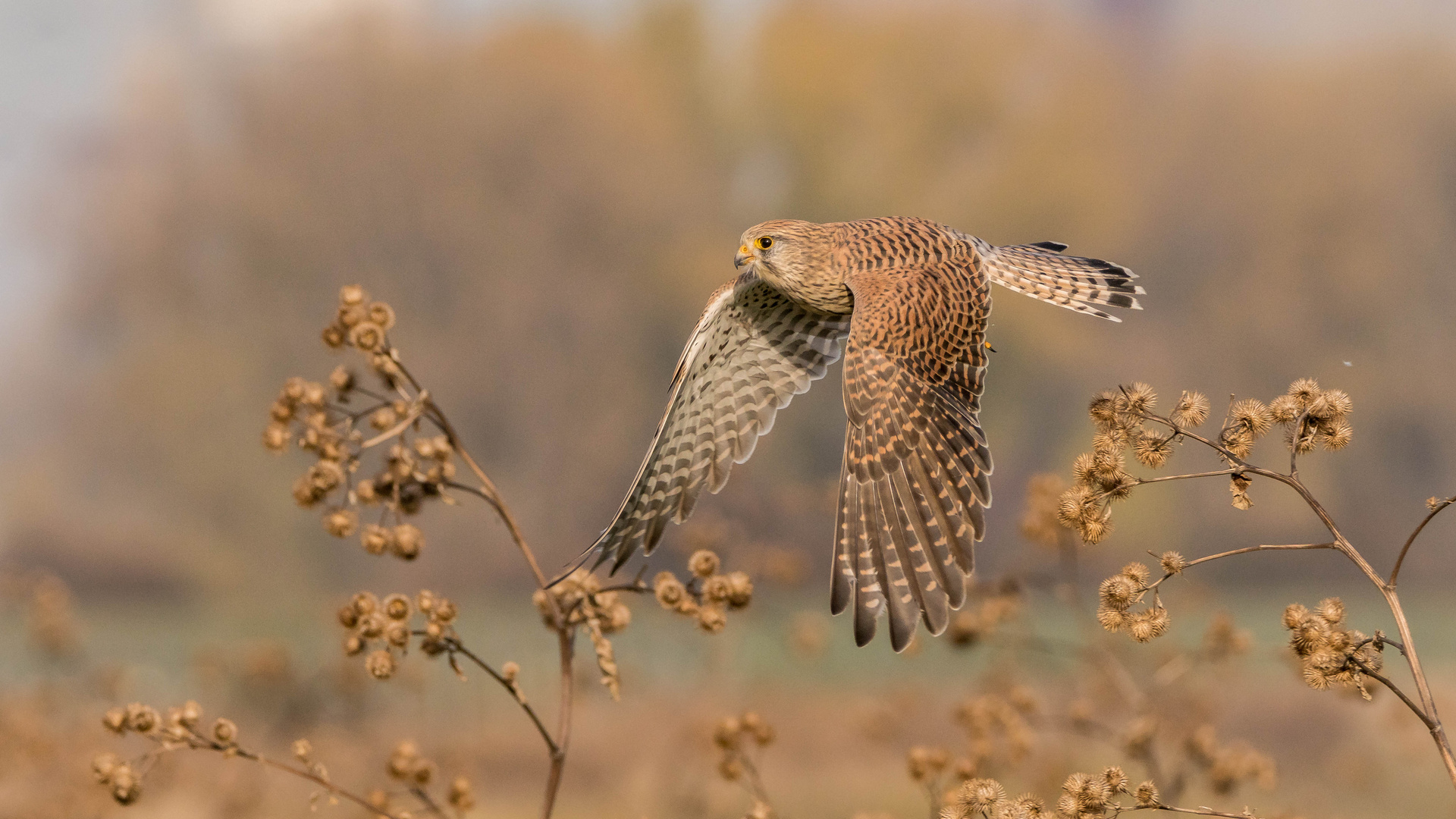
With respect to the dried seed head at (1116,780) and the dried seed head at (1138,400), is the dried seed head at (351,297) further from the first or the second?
the dried seed head at (1116,780)

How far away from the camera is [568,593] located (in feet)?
9.11

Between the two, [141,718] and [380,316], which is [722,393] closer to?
[380,316]

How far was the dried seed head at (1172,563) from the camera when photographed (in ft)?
6.57

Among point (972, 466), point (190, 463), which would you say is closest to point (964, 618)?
point (972, 466)

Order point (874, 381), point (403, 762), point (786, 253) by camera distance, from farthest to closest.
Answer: point (786, 253), point (874, 381), point (403, 762)

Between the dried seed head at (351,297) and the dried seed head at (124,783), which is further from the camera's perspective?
the dried seed head at (351,297)

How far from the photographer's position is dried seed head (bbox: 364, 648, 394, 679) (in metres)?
2.44

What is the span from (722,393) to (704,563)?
1742 millimetres

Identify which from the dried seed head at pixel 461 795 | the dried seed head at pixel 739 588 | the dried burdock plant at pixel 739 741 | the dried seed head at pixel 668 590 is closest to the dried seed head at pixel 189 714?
the dried seed head at pixel 461 795

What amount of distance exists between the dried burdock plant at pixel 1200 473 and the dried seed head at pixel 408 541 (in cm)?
125

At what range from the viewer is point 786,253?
408 centimetres

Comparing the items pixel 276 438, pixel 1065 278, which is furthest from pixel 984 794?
pixel 1065 278

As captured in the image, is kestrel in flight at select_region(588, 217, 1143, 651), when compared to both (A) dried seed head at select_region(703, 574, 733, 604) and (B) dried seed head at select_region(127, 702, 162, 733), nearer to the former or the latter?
(A) dried seed head at select_region(703, 574, 733, 604)

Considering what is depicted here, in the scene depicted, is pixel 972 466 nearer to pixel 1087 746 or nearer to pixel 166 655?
pixel 1087 746
